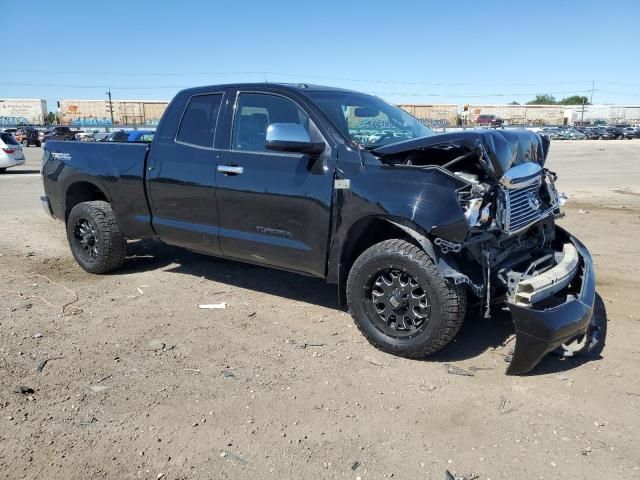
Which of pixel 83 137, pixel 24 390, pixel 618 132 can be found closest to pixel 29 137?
pixel 83 137

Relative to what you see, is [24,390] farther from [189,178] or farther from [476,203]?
[476,203]

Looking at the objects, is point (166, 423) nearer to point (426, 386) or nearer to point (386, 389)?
point (386, 389)

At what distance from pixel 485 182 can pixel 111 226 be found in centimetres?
393

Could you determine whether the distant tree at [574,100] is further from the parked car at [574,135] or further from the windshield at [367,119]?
the windshield at [367,119]

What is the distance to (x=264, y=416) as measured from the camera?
3.19 metres

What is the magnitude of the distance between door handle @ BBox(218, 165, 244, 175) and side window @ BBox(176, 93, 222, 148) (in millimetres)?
288

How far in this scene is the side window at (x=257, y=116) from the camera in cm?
450

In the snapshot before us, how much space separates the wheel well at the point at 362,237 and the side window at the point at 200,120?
5.38 feet

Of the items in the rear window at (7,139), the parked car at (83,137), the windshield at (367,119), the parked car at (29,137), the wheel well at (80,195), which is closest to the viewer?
the windshield at (367,119)

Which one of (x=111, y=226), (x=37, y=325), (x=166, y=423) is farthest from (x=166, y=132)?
(x=166, y=423)

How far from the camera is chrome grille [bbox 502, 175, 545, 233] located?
3.63 meters

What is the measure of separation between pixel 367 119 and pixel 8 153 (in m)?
17.6

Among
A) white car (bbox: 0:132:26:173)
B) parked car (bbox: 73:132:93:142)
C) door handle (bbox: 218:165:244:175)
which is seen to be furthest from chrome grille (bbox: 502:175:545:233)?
white car (bbox: 0:132:26:173)

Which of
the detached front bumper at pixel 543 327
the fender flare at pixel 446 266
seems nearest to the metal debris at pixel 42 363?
the fender flare at pixel 446 266
